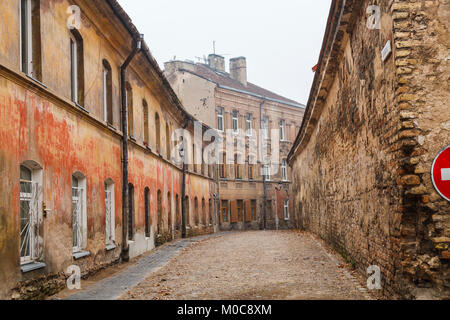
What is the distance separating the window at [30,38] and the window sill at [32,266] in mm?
3073

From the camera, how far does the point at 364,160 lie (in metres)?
9.02

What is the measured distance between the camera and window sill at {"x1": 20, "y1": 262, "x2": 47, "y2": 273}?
26.7 feet

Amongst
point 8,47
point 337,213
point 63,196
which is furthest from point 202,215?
point 8,47

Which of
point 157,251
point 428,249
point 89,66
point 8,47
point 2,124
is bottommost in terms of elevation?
point 157,251

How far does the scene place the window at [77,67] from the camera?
11.6 m

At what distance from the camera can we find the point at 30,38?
9.23m

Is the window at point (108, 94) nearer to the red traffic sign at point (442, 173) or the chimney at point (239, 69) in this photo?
the red traffic sign at point (442, 173)

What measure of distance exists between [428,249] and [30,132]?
618 cm

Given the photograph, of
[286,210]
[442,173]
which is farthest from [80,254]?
[286,210]

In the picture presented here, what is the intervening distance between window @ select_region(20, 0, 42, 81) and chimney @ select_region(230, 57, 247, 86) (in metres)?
39.1

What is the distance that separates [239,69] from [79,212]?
3829cm

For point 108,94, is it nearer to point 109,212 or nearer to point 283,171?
point 109,212
